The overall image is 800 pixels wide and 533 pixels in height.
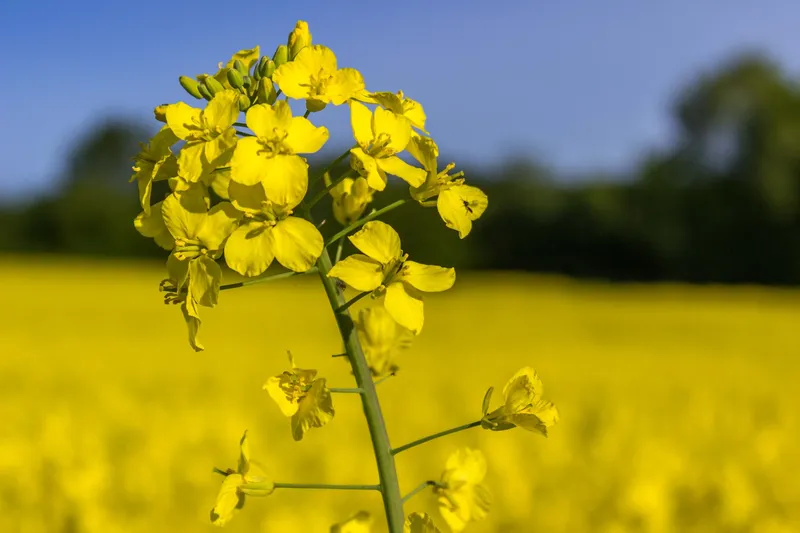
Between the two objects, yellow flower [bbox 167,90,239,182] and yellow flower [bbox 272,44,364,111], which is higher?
yellow flower [bbox 272,44,364,111]

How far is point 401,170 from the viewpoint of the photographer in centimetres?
112

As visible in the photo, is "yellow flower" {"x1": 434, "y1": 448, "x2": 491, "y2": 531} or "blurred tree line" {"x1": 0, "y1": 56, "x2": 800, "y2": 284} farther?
"blurred tree line" {"x1": 0, "y1": 56, "x2": 800, "y2": 284}

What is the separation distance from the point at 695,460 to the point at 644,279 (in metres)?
19.9

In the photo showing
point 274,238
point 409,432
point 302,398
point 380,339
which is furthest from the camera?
point 409,432

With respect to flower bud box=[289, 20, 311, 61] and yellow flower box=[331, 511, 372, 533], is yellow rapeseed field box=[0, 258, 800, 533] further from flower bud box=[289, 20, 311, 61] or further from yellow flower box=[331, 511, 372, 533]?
flower bud box=[289, 20, 311, 61]

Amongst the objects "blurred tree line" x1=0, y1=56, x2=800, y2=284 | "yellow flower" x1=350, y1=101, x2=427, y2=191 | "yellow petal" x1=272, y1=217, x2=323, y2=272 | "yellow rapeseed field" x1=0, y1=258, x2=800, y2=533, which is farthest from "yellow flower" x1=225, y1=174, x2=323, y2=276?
"blurred tree line" x1=0, y1=56, x2=800, y2=284

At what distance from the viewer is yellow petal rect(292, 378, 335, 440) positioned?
1.11 m

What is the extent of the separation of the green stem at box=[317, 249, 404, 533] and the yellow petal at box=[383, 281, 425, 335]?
62 mm

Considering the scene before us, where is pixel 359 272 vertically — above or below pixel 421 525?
above

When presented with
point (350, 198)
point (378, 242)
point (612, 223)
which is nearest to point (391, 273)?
point (378, 242)

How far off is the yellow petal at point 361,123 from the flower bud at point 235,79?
185mm

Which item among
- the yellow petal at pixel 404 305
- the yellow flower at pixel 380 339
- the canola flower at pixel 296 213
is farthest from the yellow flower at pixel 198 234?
the yellow flower at pixel 380 339

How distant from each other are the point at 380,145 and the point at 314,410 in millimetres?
382

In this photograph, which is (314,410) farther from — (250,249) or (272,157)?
(272,157)
